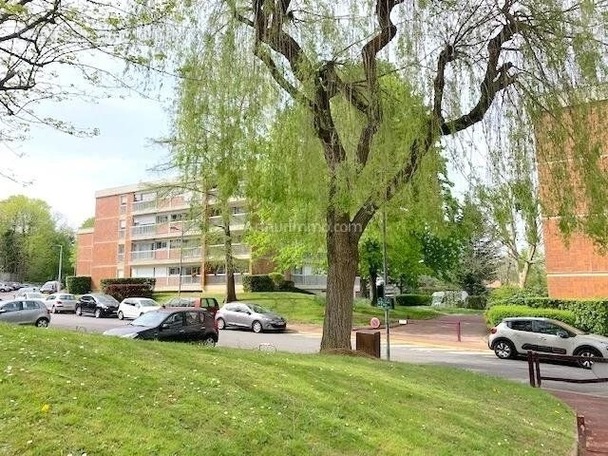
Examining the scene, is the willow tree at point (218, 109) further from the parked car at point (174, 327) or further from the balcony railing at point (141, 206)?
the balcony railing at point (141, 206)

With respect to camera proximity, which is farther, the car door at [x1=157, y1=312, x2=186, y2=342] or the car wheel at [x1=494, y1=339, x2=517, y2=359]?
the car wheel at [x1=494, y1=339, x2=517, y2=359]

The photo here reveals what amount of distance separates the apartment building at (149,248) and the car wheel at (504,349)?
76.7 feet

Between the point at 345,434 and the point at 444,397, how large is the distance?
318 centimetres

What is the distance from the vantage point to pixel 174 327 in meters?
16.4

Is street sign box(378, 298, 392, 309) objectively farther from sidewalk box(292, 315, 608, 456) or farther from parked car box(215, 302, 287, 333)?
parked car box(215, 302, 287, 333)

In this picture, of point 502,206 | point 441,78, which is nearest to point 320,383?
point 502,206

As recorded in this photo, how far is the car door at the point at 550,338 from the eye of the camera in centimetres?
1755

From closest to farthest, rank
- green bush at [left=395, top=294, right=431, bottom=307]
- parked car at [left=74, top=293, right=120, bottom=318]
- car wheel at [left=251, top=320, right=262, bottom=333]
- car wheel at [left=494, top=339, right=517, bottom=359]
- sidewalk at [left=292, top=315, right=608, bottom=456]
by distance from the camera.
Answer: sidewalk at [left=292, top=315, right=608, bottom=456]
car wheel at [left=494, top=339, right=517, bottom=359]
car wheel at [left=251, top=320, right=262, bottom=333]
parked car at [left=74, top=293, right=120, bottom=318]
green bush at [left=395, top=294, right=431, bottom=307]

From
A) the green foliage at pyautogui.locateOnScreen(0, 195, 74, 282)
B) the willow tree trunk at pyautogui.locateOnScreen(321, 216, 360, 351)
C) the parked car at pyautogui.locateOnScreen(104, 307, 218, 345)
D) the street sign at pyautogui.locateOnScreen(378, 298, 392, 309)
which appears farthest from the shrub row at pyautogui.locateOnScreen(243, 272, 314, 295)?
the green foliage at pyautogui.locateOnScreen(0, 195, 74, 282)

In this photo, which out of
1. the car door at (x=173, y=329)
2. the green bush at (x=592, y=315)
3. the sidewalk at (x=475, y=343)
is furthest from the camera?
the green bush at (x=592, y=315)

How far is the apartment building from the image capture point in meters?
47.0

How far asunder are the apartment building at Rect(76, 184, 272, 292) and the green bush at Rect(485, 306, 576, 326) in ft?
64.0

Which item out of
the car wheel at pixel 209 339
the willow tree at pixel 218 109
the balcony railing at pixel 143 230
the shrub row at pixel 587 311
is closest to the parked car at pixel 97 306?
the balcony railing at pixel 143 230

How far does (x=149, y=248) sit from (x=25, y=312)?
30728 millimetres
